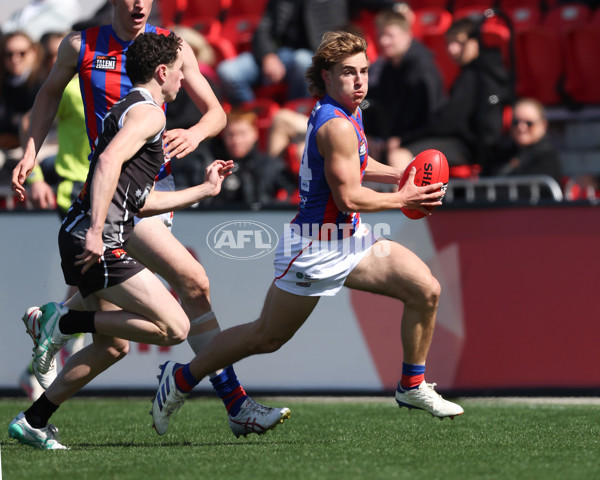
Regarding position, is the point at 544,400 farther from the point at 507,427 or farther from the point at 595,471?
the point at 595,471

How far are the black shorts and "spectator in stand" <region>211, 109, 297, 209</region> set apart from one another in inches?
152

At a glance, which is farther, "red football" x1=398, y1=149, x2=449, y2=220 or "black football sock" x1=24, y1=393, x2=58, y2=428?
"red football" x1=398, y1=149, x2=449, y2=220

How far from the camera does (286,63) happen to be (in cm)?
1270

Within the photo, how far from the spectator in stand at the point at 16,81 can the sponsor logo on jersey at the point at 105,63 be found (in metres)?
5.54

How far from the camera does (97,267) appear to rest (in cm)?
560

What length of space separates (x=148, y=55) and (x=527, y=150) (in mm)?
4614

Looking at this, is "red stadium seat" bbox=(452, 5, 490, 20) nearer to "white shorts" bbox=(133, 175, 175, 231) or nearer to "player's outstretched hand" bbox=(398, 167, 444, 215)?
"white shorts" bbox=(133, 175, 175, 231)

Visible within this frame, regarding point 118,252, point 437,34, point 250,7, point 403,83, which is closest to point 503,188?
point 403,83

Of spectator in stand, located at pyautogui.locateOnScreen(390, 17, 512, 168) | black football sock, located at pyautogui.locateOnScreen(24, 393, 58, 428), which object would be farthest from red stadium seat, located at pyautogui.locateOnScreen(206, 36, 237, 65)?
black football sock, located at pyautogui.locateOnScreen(24, 393, 58, 428)

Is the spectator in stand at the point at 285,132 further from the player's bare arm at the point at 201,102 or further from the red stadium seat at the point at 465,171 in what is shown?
the player's bare arm at the point at 201,102

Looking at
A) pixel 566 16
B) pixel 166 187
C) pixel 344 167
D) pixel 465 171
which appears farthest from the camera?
pixel 566 16

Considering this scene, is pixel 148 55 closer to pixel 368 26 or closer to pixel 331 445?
pixel 331 445

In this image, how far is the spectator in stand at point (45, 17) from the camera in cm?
1452

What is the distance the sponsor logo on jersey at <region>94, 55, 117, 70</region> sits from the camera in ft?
21.1
